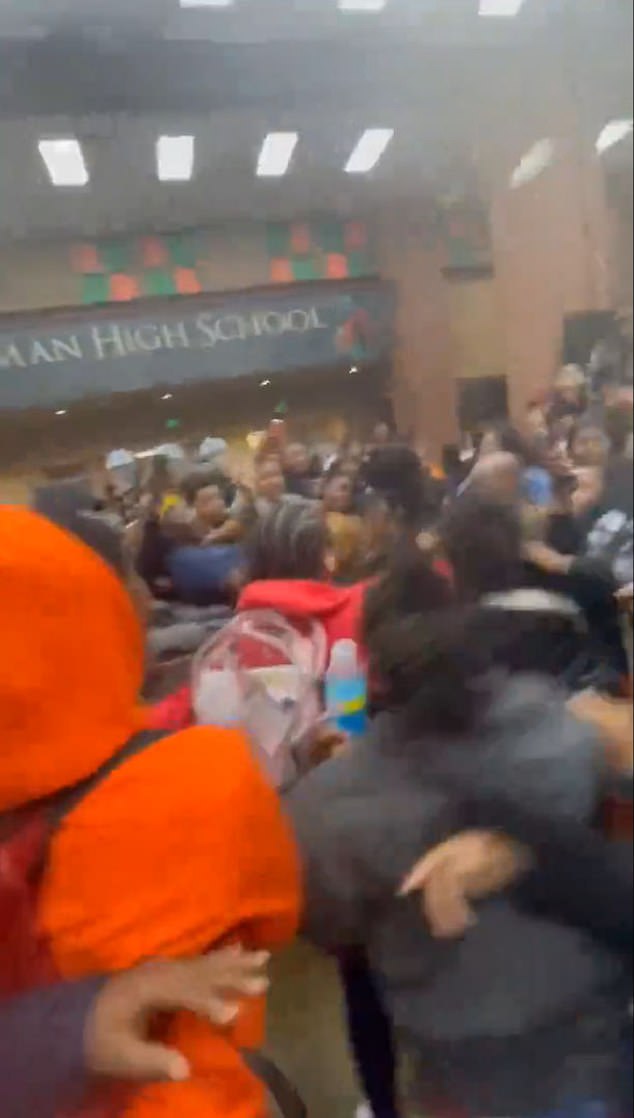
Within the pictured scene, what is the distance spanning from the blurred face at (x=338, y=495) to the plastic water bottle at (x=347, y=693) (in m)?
0.07

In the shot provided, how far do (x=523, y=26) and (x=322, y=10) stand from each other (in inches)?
4.1

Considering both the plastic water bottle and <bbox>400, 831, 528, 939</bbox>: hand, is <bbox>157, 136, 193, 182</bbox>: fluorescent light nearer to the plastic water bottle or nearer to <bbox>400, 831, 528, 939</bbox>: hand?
the plastic water bottle

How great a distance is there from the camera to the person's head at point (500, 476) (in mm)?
531

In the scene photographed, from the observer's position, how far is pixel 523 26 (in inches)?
20.5

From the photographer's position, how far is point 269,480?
0.52 meters

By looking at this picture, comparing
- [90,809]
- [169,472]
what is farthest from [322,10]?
[90,809]

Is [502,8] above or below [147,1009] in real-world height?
above

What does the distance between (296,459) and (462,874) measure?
8.8 inches

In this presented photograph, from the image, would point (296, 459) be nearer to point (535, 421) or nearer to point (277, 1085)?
point (535, 421)

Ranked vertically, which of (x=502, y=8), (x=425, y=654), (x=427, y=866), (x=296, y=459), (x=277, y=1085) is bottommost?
(x=277, y=1085)

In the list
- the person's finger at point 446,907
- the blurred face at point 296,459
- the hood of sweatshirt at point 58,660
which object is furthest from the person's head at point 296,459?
the person's finger at point 446,907

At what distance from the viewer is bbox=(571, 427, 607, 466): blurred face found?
534 mm

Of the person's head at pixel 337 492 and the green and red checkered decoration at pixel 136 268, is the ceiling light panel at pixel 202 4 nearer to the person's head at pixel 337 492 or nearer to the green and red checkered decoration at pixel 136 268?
the green and red checkered decoration at pixel 136 268

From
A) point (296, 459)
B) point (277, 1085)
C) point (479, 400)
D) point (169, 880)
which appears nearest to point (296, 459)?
point (296, 459)
